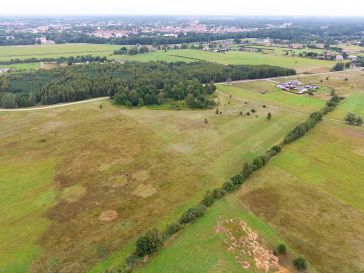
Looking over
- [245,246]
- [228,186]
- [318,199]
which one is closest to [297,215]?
[318,199]

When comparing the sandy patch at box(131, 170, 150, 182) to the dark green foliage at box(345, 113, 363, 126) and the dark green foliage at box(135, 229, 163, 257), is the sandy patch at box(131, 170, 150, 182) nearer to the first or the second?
the dark green foliage at box(135, 229, 163, 257)

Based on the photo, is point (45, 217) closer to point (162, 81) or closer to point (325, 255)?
point (325, 255)

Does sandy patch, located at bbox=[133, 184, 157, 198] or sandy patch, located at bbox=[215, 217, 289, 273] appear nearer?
sandy patch, located at bbox=[215, 217, 289, 273]

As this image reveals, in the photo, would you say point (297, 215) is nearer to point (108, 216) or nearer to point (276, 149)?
point (276, 149)

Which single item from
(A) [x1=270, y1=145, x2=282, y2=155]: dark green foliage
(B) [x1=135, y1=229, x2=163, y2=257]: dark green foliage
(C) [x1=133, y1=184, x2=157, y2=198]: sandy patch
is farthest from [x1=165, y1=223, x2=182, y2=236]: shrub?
(A) [x1=270, y1=145, x2=282, y2=155]: dark green foliage

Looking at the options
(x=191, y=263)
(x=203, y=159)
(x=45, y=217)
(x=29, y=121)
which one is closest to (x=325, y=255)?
(x=191, y=263)
